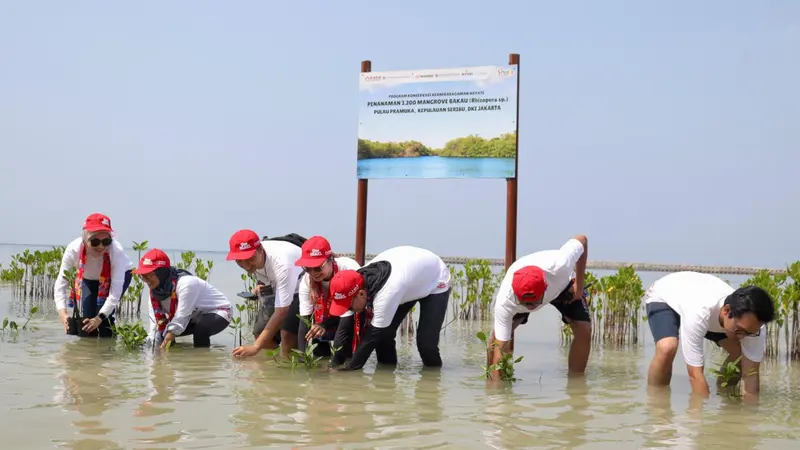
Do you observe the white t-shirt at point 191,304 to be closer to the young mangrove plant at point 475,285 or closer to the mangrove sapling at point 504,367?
the mangrove sapling at point 504,367

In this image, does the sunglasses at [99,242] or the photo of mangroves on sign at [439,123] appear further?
the photo of mangroves on sign at [439,123]

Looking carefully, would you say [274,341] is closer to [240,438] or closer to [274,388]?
[274,388]

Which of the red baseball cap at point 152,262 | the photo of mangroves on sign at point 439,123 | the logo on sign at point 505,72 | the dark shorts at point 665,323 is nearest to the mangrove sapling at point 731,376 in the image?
the dark shorts at point 665,323

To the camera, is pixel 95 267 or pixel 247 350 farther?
pixel 95 267

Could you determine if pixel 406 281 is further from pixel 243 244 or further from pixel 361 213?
pixel 361 213

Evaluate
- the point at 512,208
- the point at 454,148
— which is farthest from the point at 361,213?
the point at 512,208

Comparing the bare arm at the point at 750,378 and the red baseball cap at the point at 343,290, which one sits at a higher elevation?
the red baseball cap at the point at 343,290

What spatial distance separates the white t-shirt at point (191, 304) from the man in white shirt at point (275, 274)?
0.74 m

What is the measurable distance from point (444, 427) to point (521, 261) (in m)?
2.01

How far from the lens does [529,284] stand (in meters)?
5.40

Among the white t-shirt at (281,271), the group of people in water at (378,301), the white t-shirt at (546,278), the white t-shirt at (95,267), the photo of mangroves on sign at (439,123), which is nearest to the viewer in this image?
the group of people in water at (378,301)

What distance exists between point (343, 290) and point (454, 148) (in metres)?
3.49

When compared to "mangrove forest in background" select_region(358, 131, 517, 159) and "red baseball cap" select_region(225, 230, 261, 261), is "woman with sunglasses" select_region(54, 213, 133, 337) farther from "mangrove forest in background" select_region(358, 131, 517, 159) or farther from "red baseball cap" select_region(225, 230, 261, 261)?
"mangrove forest in background" select_region(358, 131, 517, 159)

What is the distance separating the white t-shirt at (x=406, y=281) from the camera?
580 cm
